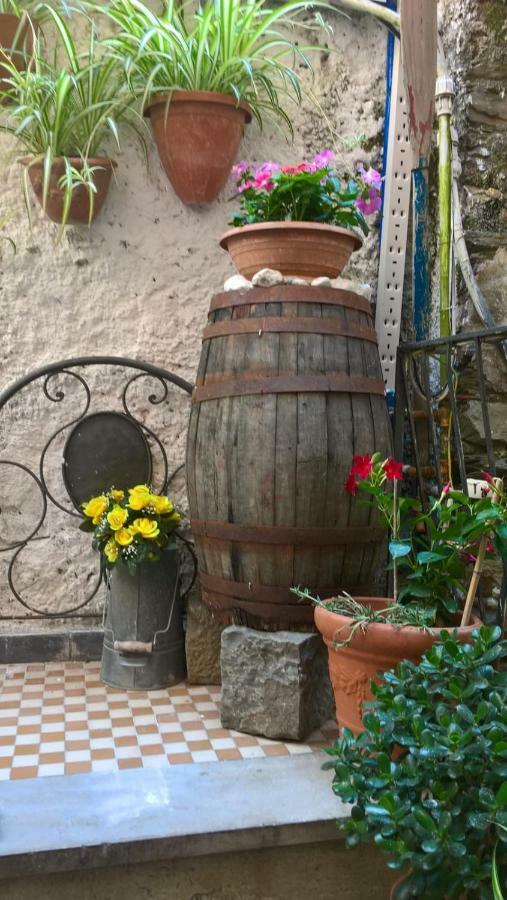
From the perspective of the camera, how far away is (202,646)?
245cm

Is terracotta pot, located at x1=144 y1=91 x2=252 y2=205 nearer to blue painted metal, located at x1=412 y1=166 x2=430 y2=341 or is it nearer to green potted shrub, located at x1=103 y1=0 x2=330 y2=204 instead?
green potted shrub, located at x1=103 y1=0 x2=330 y2=204

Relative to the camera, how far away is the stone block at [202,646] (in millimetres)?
2445

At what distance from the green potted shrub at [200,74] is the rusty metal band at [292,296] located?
20.9 inches

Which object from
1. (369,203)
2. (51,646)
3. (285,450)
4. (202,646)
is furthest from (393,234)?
(51,646)

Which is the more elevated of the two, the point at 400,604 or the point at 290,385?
the point at 290,385

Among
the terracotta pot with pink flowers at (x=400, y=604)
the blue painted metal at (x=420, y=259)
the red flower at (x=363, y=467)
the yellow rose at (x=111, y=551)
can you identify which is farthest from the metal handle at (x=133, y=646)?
the blue painted metal at (x=420, y=259)

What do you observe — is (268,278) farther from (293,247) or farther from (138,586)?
(138,586)

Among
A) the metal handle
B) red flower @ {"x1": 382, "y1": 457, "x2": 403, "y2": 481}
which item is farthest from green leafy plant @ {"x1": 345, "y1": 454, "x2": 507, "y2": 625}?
the metal handle

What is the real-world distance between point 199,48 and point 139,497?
47.9 inches

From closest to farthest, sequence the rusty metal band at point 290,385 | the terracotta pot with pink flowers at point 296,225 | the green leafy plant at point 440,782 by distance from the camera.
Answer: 1. the green leafy plant at point 440,782
2. the rusty metal band at point 290,385
3. the terracotta pot with pink flowers at point 296,225

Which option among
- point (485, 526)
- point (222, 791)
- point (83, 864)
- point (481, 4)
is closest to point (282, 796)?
point (222, 791)

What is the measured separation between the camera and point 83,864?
1.55 metres

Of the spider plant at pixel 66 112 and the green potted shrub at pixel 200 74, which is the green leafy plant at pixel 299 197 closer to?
the green potted shrub at pixel 200 74

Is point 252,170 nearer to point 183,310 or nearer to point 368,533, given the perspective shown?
point 183,310
